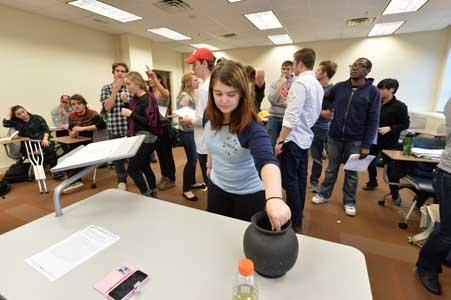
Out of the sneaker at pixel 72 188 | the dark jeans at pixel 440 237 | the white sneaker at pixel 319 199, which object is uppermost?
the dark jeans at pixel 440 237

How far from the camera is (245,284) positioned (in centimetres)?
68

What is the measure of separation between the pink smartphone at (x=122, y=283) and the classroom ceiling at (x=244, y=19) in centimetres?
422

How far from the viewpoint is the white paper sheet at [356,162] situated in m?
2.25

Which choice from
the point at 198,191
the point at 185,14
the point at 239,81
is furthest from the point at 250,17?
the point at 239,81

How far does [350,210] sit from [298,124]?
48.5 inches

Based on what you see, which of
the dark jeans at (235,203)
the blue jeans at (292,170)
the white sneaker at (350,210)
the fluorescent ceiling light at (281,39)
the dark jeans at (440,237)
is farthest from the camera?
the fluorescent ceiling light at (281,39)

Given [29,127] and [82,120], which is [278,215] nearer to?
[82,120]

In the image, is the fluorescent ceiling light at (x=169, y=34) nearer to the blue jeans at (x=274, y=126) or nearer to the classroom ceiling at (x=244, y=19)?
the classroom ceiling at (x=244, y=19)

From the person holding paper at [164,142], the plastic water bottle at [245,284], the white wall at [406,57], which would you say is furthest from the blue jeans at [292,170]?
the white wall at [406,57]

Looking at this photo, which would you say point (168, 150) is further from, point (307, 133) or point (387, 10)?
point (387, 10)

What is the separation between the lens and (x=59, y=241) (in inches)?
37.4

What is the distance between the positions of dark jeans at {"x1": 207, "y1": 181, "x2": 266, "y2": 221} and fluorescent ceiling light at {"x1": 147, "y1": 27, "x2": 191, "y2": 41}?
535cm

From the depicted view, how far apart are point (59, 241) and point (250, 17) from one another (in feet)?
16.7

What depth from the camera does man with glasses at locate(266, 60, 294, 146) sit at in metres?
3.01
